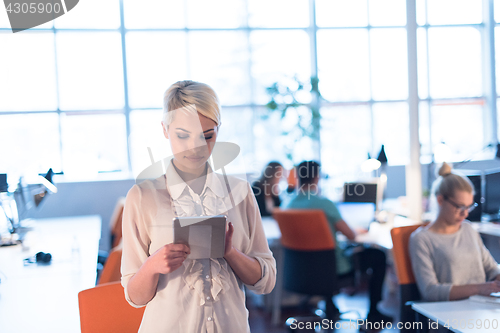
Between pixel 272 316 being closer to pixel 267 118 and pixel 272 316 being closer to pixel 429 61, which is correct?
pixel 267 118

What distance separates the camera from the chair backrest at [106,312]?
1.45m

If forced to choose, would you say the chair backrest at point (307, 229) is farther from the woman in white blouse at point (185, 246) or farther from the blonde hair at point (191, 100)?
the blonde hair at point (191, 100)

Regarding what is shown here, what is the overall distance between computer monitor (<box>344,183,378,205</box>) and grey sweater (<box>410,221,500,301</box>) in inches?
57.9

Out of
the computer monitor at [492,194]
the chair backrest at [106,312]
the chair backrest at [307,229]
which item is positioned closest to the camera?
the chair backrest at [106,312]

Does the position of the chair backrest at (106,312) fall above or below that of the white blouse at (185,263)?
below

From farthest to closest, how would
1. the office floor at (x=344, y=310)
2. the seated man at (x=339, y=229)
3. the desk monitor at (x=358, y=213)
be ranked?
the desk monitor at (x=358, y=213), the office floor at (x=344, y=310), the seated man at (x=339, y=229)

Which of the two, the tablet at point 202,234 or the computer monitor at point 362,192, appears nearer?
the tablet at point 202,234

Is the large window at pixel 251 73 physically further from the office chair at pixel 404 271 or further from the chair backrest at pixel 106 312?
the chair backrest at pixel 106 312

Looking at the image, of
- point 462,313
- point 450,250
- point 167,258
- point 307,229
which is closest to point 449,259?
point 450,250

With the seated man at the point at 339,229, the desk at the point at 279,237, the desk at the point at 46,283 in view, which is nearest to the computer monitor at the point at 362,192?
the desk at the point at 279,237

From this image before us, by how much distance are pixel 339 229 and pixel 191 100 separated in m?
2.44

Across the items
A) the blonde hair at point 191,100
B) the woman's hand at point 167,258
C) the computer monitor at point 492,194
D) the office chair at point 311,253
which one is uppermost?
the blonde hair at point 191,100

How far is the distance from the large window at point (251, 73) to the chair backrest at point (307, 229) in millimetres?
2647

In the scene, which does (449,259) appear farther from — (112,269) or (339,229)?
(112,269)
